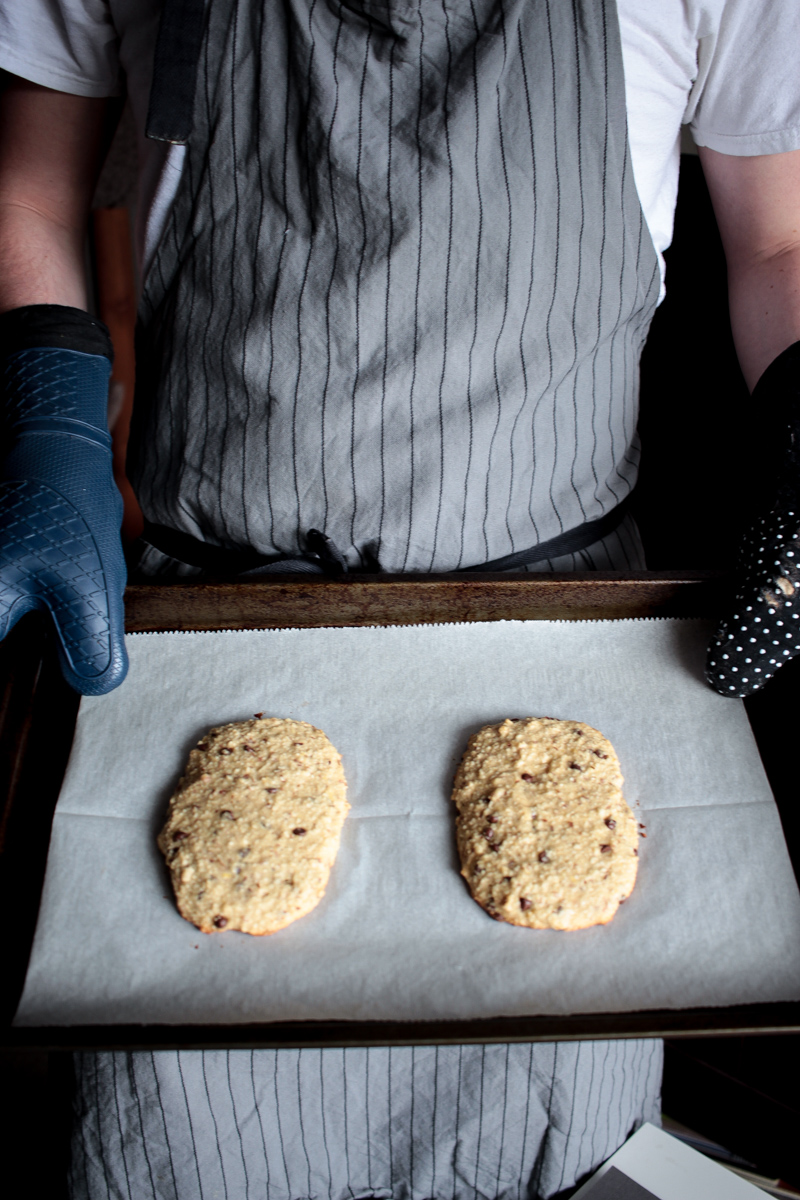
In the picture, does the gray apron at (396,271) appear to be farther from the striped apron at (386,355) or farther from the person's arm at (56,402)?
the person's arm at (56,402)

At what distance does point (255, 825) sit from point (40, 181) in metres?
1.02

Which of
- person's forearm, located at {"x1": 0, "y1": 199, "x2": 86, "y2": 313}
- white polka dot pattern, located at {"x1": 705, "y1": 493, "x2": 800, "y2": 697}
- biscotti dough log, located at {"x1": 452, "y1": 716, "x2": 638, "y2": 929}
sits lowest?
biscotti dough log, located at {"x1": 452, "y1": 716, "x2": 638, "y2": 929}

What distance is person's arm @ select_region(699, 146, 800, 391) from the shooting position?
3.46 feet

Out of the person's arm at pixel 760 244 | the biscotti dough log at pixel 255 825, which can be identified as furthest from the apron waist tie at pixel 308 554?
the person's arm at pixel 760 244

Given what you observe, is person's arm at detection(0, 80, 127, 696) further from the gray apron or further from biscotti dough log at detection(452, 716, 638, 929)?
biscotti dough log at detection(452, 716, 638, 929)

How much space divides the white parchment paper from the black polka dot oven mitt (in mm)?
63

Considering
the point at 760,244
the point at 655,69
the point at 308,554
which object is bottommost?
the point at 308,554

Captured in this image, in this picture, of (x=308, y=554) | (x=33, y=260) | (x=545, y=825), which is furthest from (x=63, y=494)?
(x=545, y=825)

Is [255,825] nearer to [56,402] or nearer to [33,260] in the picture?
[56,402]

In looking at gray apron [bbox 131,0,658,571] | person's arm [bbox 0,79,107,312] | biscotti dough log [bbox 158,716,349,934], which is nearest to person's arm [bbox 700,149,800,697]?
gray apron [bbox 131,0,658,571]

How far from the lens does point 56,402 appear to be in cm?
108

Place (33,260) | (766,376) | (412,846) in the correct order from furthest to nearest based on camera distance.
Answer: (33,260) < (766,376) < (412,846)

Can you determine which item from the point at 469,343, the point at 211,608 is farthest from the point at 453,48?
the point at 211,608

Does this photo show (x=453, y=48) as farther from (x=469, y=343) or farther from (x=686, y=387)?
(x=686, y=387)
